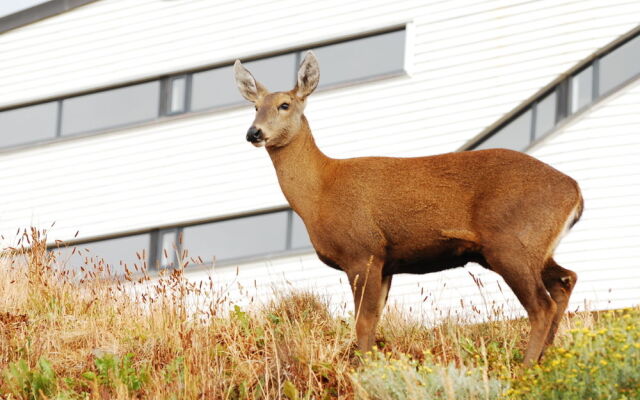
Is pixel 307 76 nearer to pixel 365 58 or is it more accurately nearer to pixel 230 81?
pixel 365 58

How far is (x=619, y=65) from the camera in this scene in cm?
1770

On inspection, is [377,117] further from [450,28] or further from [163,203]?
[163,203]

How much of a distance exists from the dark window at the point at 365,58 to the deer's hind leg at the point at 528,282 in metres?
12.5

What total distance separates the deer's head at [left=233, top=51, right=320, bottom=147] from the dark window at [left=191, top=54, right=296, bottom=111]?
11480mm

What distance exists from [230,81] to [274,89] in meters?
1.21

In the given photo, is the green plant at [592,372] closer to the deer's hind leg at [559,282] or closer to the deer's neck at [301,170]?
the deer's hind leg at [559,282]

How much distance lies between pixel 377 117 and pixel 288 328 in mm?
11488

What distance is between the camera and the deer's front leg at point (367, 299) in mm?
7688

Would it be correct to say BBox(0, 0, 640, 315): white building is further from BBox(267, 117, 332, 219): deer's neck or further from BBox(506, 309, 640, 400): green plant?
BBox(506, 309, 640, 400): green plant

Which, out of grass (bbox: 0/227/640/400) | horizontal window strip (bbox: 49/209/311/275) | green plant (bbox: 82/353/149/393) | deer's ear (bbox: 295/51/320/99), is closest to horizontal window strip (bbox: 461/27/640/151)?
horizontal window strip (bbox: 49/209/311/275)

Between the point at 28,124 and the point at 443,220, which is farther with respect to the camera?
the point at 28,124

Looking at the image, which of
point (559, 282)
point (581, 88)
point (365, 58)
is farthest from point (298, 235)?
point (559, 282)

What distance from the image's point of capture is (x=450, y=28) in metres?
19.1

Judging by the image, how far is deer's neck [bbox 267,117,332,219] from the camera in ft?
26.9
